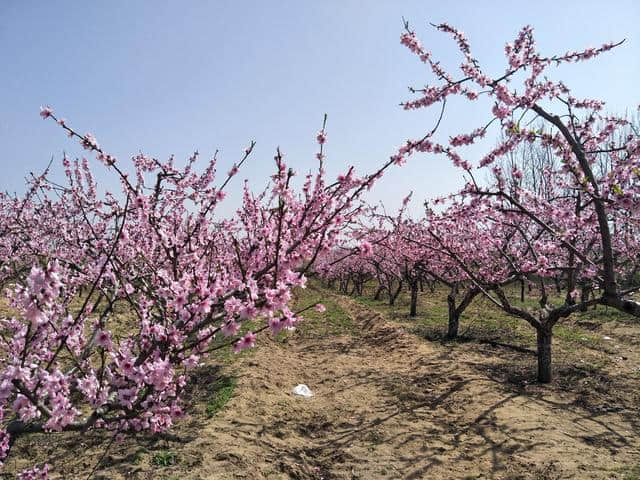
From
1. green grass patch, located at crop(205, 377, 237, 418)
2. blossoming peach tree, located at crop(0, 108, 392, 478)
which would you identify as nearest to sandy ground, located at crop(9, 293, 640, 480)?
green grass patch, located at crop(205, 377, 237, 418)

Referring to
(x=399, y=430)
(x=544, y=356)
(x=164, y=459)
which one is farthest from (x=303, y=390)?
(x=544, y=356)

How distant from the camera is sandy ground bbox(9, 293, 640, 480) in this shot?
14.0ft

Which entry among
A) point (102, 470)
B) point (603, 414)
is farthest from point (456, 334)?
point (102, 470)

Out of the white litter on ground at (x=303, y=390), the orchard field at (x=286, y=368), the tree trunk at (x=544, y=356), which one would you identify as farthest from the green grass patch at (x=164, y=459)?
the tree trunk at (x=544, y=356)

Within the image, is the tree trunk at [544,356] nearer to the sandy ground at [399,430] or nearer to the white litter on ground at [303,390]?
the sandy ground at [399,430]

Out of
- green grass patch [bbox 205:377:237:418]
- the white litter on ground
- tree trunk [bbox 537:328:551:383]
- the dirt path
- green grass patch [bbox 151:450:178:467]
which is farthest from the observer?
the white litter on ground

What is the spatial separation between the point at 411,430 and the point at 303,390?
2.23 meters

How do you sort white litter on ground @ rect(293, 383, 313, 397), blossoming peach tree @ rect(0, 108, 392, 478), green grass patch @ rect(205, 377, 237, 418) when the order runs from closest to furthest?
blossoming peach tree @ rect(0, 108, 392, 478)
green grass patch @ rect(205, 377, 237, 418)
white litter on ground @ rect(293, 383, 313, 397)

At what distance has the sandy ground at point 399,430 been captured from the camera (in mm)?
4266

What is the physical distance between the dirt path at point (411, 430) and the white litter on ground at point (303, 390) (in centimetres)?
13

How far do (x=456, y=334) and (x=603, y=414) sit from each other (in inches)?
193

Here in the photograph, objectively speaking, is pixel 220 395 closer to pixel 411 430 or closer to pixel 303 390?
pixel 303 390

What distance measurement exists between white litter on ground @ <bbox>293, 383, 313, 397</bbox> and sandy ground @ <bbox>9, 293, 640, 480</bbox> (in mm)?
142

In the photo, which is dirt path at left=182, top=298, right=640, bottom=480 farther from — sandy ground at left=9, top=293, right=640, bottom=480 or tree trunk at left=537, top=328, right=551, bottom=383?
tree trunk at left=537, top=328, right=551, bottom=383
